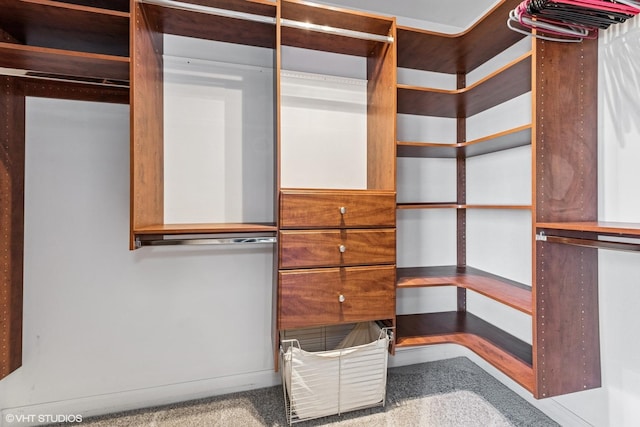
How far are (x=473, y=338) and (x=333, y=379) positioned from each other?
33.6 inches

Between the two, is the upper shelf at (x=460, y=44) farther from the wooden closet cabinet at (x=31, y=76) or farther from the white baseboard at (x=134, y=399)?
the white baseboard at (x=134, y=399)

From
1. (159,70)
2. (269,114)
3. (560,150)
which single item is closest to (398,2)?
(269,114)

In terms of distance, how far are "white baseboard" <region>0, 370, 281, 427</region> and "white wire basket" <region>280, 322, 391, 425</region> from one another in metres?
0.31

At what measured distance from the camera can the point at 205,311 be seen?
6.04 feet

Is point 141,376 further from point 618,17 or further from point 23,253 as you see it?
point 618,17

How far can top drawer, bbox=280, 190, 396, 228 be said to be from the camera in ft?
4.91

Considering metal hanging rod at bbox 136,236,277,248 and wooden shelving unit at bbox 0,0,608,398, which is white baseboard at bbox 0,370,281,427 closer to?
wooden shelving unit at bbox 0,0,608,398

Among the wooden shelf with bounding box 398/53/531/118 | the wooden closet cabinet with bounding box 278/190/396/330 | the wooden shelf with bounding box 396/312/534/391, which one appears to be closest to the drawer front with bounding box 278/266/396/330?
the wooden closet cabinet with bounding box 278/190/396/330

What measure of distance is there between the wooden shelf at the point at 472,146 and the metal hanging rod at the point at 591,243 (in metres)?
0.48

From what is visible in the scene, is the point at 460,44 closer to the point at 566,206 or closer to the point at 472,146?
the point at 472,146

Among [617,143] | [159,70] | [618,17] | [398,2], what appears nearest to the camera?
→ [618,17]

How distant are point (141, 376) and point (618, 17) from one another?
111 inches

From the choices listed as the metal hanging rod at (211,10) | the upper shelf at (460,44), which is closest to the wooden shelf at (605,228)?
the upper shelf at (460,44)

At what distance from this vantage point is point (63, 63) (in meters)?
1.41
